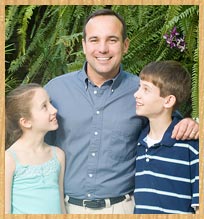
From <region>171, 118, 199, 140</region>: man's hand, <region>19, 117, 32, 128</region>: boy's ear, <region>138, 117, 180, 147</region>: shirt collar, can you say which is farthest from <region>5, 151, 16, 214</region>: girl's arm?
<region>171, 118, 199, 140</region>: man's hand

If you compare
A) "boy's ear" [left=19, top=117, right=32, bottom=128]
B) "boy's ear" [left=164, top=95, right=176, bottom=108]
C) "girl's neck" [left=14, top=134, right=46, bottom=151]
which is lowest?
"girl's neck" [left=14, top=134, right=46, bottom=151]

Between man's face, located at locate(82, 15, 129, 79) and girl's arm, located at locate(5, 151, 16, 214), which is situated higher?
man's face, located at locate(82, 15, 129, 79)

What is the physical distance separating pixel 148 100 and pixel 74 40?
93cm

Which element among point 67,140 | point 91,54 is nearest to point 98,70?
point 91,54

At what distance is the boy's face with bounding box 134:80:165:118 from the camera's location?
2.13 meters

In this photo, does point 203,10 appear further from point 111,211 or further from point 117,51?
point 111,211

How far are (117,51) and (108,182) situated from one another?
46cm

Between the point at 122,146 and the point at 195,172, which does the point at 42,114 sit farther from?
the point at 195,172

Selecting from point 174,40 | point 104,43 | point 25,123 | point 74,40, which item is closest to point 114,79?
point 104,43

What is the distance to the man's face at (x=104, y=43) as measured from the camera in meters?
2.12

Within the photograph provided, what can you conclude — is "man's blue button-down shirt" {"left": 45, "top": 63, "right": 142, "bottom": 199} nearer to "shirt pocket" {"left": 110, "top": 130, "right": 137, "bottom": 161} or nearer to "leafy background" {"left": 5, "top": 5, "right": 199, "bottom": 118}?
"shirt pocket" {"left": 110, "top": 130, "right": 137, "bottom": 161}

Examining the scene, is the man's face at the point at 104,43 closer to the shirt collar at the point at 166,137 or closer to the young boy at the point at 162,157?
the young boy at the point at 162,157

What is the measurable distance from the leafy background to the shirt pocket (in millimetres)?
369

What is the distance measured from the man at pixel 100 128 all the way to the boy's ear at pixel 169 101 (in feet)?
0.31
